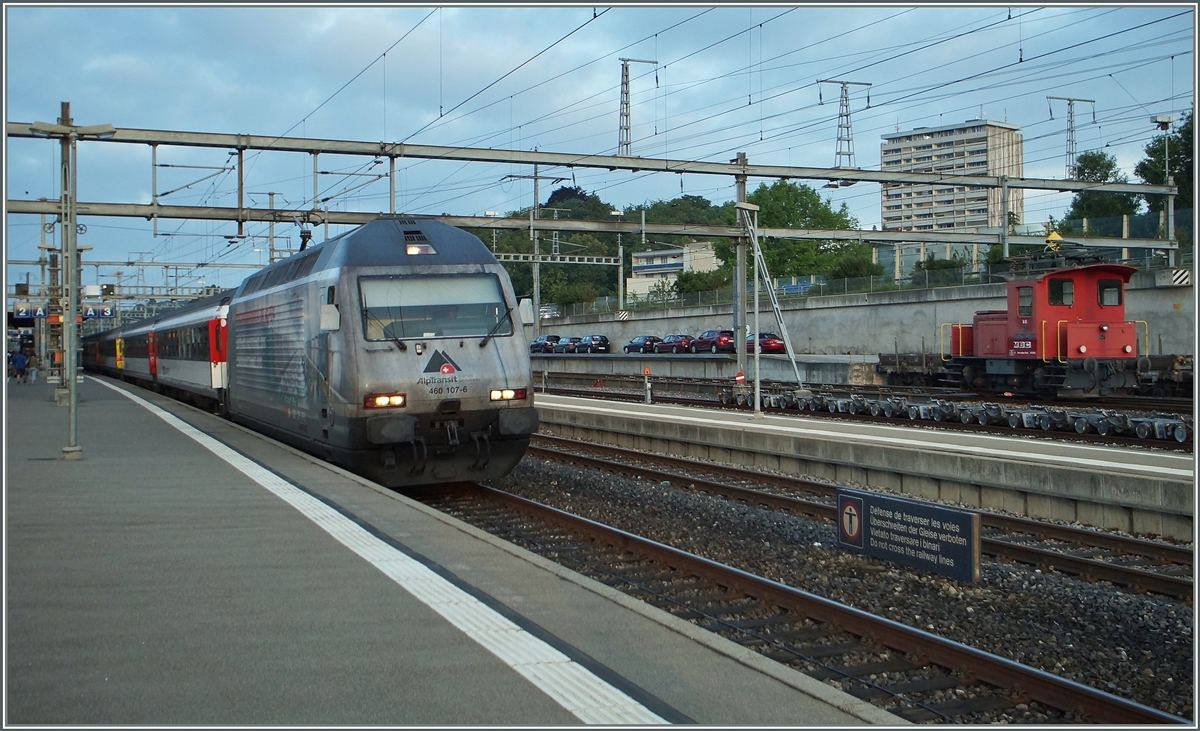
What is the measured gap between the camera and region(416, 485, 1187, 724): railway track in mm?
5727

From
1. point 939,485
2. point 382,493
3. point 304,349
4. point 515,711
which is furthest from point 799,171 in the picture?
point 515,711

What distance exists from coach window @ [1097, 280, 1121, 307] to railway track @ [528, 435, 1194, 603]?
13390 mm

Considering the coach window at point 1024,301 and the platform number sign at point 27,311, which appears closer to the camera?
the coach window at point 1024,301

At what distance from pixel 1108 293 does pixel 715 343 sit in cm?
2440

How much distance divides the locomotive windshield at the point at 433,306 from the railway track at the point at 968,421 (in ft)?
34.2

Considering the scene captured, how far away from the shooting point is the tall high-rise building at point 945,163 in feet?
551

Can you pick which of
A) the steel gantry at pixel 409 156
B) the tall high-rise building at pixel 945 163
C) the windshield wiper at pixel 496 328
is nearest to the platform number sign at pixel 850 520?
the windshield wiper at pixel 496 328

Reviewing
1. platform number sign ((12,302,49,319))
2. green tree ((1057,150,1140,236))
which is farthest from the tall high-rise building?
platform number sign ((12,302,49,319))

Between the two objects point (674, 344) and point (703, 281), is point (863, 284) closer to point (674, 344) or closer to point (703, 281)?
point (674, 344)

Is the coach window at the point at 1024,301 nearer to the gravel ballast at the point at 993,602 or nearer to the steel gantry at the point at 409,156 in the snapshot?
the steel gantry at the point at 409,156

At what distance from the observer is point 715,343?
47.5 metres

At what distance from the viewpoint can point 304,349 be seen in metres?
13.9

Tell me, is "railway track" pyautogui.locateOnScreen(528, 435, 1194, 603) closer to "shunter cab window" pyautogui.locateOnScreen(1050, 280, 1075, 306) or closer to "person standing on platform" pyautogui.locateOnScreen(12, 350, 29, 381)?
"shunter cab window" pyautogui.locateOnScreen(1050, 280, 1075, 306)

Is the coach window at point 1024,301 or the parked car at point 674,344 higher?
the coach window at point 1024,301
